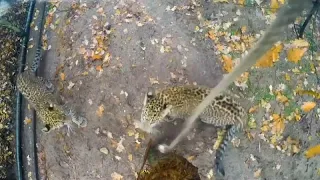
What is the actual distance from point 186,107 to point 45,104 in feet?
3.23

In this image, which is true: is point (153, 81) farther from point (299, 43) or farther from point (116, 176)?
point (299, 43)

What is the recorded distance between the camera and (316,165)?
333 cm

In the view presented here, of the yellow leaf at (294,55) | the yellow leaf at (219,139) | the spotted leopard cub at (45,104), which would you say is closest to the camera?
the spotted leopard cub at (45,104)

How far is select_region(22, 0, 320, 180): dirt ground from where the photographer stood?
3262mm

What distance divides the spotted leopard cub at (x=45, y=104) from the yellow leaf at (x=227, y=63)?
1114 millimetres

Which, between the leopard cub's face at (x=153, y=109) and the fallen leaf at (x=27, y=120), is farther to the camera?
the fallen leaf at (x=27, y=120)

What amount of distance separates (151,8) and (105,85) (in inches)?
28.2

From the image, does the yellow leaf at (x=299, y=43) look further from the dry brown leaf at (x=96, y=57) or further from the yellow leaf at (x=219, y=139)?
the dry brown leaf at (x=96, y=57)

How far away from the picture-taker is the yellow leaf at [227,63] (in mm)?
3334

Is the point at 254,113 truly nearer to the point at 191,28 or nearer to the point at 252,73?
the point at 252,73

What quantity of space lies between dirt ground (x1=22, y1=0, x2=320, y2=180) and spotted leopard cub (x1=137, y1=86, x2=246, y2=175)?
291 millimetres

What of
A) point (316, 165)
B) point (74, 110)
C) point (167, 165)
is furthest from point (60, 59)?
point (316, 165)

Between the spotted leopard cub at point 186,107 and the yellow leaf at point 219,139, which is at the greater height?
the spotted leopard cub at point 186,107

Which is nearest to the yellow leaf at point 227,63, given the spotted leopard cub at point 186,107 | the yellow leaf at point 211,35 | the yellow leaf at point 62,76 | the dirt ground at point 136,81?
the dirt ground at point 136,81
